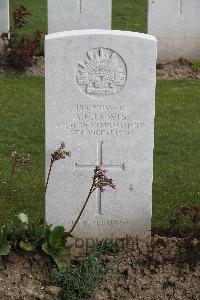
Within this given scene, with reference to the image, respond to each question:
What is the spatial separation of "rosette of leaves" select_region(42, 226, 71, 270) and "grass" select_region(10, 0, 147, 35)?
8.27 m

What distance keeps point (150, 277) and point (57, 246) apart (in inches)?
24.5

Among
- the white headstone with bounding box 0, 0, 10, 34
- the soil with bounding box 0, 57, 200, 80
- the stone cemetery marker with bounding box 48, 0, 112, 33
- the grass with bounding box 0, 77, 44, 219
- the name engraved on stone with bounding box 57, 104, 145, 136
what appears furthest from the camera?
the white headstone with bounding box 0, 0, 10, 34

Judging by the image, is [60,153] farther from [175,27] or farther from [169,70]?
[175,27]

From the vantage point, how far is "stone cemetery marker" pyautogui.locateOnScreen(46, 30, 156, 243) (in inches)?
208

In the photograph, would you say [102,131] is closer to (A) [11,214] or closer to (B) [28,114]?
(A) [11,214]

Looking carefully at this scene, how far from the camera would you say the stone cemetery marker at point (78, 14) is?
10820mm

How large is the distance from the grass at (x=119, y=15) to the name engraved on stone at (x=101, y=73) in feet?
26.2

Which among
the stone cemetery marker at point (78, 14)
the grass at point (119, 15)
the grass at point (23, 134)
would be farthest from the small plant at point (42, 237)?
the grass at point (119, 15)

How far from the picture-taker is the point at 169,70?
10953mm

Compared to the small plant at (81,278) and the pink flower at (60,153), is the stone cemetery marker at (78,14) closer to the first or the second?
the pink flower at (60,153)

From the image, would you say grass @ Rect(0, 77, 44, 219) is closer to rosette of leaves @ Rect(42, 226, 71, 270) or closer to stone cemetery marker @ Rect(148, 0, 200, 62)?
rosette of leaves @ Rect(42, 226, 71, 270)

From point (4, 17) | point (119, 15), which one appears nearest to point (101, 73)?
point (4, 17)

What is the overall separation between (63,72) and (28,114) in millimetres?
3655

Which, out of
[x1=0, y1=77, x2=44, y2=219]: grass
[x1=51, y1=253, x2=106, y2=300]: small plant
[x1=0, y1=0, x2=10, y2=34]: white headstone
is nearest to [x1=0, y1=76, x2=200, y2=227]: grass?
[x1=0, y1=77, x2=44, y2=219]: grass
